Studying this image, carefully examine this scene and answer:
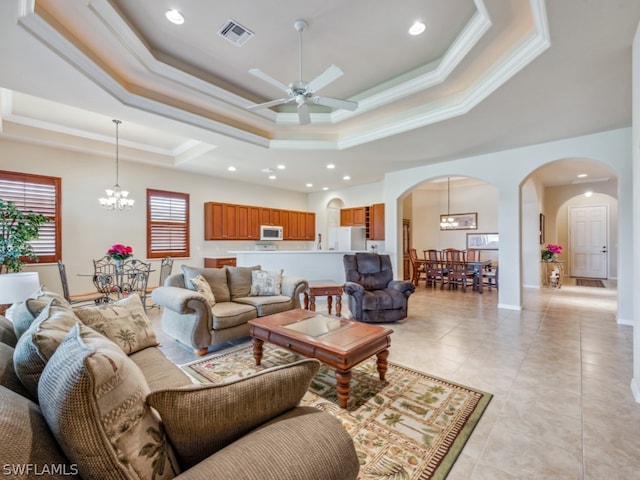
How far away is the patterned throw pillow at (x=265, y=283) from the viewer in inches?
156

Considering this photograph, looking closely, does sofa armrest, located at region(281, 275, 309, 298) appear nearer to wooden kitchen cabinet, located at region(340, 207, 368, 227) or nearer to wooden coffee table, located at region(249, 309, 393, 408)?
wooden coffee table, located at region(249, 309, 393, 408)

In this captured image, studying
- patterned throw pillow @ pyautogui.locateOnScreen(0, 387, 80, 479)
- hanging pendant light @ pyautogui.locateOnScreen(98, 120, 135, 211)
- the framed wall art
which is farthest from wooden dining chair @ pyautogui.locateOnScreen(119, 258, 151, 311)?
the framed wall art

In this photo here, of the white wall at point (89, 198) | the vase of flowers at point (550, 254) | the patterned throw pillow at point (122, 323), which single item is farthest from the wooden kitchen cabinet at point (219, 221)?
the vase of flowers at point (550, 254)

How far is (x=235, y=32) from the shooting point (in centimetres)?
271

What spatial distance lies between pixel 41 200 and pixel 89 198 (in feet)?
2.14

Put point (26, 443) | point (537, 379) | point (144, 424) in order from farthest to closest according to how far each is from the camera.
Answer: point (537, 379) → point (144, 424) → point (26, 443)

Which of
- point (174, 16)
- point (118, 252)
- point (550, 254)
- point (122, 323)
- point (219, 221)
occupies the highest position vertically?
point (174, 16)

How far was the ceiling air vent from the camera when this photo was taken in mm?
2629

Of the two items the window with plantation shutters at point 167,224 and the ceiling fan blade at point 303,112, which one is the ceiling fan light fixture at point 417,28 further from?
the window with plantation shutters at point 167,224

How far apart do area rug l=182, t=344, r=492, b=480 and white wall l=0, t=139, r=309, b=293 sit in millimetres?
3962

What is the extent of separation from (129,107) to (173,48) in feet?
2.92

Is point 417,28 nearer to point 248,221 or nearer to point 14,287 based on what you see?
point 14,287

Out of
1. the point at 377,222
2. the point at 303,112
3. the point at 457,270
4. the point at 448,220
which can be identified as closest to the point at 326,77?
the point at 303,112

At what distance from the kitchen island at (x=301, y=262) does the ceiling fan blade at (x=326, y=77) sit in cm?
380
